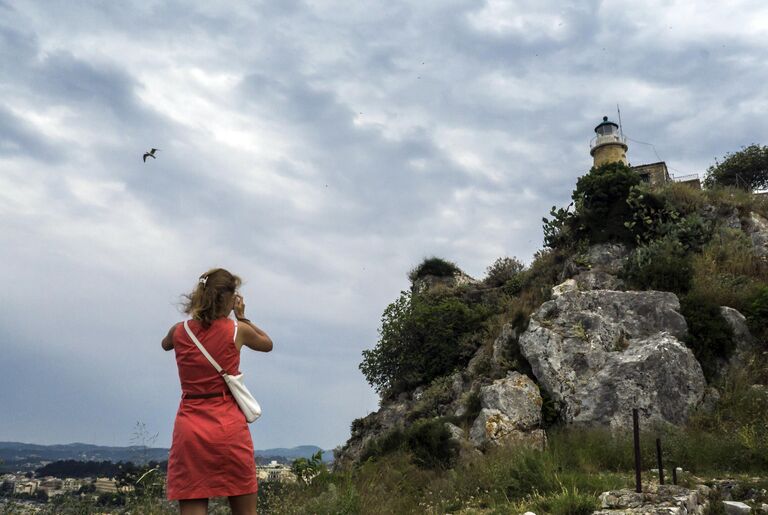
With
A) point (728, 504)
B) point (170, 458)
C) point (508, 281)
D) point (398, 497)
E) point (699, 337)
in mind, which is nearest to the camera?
point (170, 458)

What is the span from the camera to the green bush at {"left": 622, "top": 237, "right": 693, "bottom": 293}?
528 inches

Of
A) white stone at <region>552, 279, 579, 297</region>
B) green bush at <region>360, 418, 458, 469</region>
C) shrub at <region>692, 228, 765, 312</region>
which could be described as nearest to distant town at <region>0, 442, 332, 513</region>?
green bush at <region>360, 418, 458, 469</region>

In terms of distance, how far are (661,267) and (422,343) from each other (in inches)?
409

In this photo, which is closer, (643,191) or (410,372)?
(643,191)

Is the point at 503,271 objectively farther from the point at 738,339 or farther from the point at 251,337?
the point at 251,337

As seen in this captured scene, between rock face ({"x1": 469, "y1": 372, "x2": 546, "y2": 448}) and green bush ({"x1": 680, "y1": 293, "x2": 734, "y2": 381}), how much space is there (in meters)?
3.38

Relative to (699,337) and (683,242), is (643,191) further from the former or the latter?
(699,337)

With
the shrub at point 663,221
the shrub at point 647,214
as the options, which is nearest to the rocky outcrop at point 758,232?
the shrub at point 663,221

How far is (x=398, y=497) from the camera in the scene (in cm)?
747

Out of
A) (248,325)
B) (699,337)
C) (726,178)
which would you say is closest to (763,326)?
(699,337)

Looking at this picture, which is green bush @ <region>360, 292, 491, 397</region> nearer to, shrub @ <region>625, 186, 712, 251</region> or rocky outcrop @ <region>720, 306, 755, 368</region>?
shrub @ <region>625, 186, 712, 251</region>

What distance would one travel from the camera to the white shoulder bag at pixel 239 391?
3.14 m

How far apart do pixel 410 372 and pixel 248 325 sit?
18.6 metres

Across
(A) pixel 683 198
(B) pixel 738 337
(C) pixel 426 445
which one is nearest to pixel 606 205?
(A) pixel 683 198
